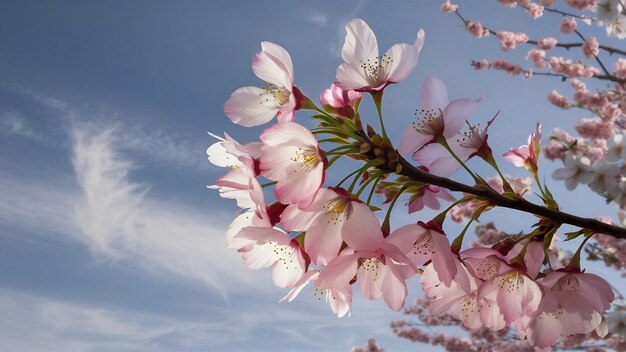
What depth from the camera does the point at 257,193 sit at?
1256mm

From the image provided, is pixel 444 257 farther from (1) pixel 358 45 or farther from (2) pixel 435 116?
(1) pixel 358 45

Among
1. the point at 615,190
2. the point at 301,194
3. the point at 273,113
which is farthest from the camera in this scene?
the point at 615,190

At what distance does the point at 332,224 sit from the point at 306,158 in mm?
157

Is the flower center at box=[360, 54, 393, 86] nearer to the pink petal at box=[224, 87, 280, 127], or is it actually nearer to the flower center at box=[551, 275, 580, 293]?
the pink petal at box=[224, 87, 280, 127]

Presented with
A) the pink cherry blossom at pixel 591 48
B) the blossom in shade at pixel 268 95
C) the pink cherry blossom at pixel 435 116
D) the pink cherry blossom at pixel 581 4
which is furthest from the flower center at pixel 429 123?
the pink cherry blossom at pixel 581 4

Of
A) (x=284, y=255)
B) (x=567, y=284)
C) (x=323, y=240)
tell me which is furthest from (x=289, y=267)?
(x=567, y=284)

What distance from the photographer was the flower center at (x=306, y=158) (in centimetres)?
127

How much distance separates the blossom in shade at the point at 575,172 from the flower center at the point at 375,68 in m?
4.71

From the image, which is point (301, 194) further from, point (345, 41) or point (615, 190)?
point (615, 190)

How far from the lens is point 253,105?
1517mm

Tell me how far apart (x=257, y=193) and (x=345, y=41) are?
1.53 ft

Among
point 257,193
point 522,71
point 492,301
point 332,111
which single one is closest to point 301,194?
point 257,193

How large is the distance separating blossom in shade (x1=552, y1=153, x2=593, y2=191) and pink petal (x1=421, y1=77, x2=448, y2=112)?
4.60m

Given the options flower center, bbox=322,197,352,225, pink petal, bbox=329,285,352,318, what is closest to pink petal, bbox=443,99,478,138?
flower center, bbox=322,197,352,225
